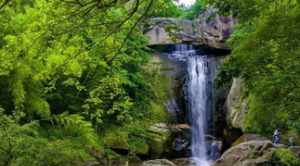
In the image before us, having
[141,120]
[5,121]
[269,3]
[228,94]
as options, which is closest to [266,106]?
[269,3]

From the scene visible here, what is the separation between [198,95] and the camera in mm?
22000

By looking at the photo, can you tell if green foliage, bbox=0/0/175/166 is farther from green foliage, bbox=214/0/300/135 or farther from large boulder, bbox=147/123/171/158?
green foliage, bbox=214/0/300/135

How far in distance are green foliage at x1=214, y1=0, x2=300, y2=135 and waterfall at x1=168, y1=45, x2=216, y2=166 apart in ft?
38.4

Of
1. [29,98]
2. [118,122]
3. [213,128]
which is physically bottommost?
[213,128]

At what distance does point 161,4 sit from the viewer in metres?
4.47

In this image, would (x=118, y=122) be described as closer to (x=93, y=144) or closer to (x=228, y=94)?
(x=93, y=144)

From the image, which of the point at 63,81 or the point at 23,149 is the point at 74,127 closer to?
the point at 63,81

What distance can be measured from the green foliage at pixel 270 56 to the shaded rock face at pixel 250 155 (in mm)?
4081

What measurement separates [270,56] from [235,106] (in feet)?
41.8

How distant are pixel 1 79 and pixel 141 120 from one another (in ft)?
21.9

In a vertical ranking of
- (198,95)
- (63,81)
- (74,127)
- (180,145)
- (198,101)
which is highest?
(63,81)

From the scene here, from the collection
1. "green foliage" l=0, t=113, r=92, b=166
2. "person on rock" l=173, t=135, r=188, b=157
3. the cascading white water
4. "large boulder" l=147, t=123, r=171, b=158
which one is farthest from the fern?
the cascading white water

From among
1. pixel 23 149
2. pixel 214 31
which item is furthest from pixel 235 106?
pixel 23 149

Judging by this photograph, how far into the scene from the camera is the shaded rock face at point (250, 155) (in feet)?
39.3
